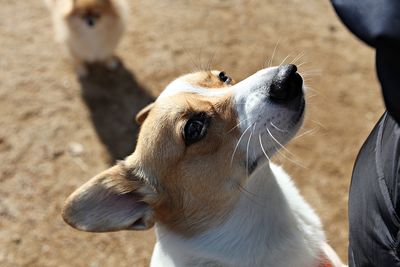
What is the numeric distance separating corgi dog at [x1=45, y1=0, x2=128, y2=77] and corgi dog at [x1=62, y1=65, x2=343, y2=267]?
2.32 metres

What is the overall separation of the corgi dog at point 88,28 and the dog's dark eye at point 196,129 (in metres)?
2.59

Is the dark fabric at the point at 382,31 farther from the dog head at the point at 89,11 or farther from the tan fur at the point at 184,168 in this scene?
the dog head at the point at 89,11

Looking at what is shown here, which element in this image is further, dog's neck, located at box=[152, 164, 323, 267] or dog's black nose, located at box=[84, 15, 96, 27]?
dog's black nose, located at box=[84, 15, 96, 27]

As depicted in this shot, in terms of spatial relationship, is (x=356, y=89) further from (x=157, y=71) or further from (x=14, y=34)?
(x=14, y=34)

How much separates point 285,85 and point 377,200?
599 mm

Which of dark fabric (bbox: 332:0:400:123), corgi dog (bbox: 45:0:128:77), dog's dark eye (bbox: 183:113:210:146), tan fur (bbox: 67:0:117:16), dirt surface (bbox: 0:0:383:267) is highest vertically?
dark fabric (bbox: 332:0:400:123)

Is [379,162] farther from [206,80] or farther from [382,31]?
[206,80]

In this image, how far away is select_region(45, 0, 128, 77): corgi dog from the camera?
433 centimetres

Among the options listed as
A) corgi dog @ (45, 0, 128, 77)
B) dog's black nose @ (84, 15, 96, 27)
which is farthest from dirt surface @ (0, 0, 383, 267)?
dog's black nose @ (84, 15, 96, 27)

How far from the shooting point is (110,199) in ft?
6.92

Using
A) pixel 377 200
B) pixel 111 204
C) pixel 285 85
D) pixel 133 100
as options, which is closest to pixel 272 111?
pixel 285 85

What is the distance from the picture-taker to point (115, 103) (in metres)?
4.36

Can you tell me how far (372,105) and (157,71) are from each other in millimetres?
1881

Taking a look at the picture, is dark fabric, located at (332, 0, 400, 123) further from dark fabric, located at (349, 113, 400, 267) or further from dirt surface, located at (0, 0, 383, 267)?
dirt surface, located at (0, 0, 383, 267)
